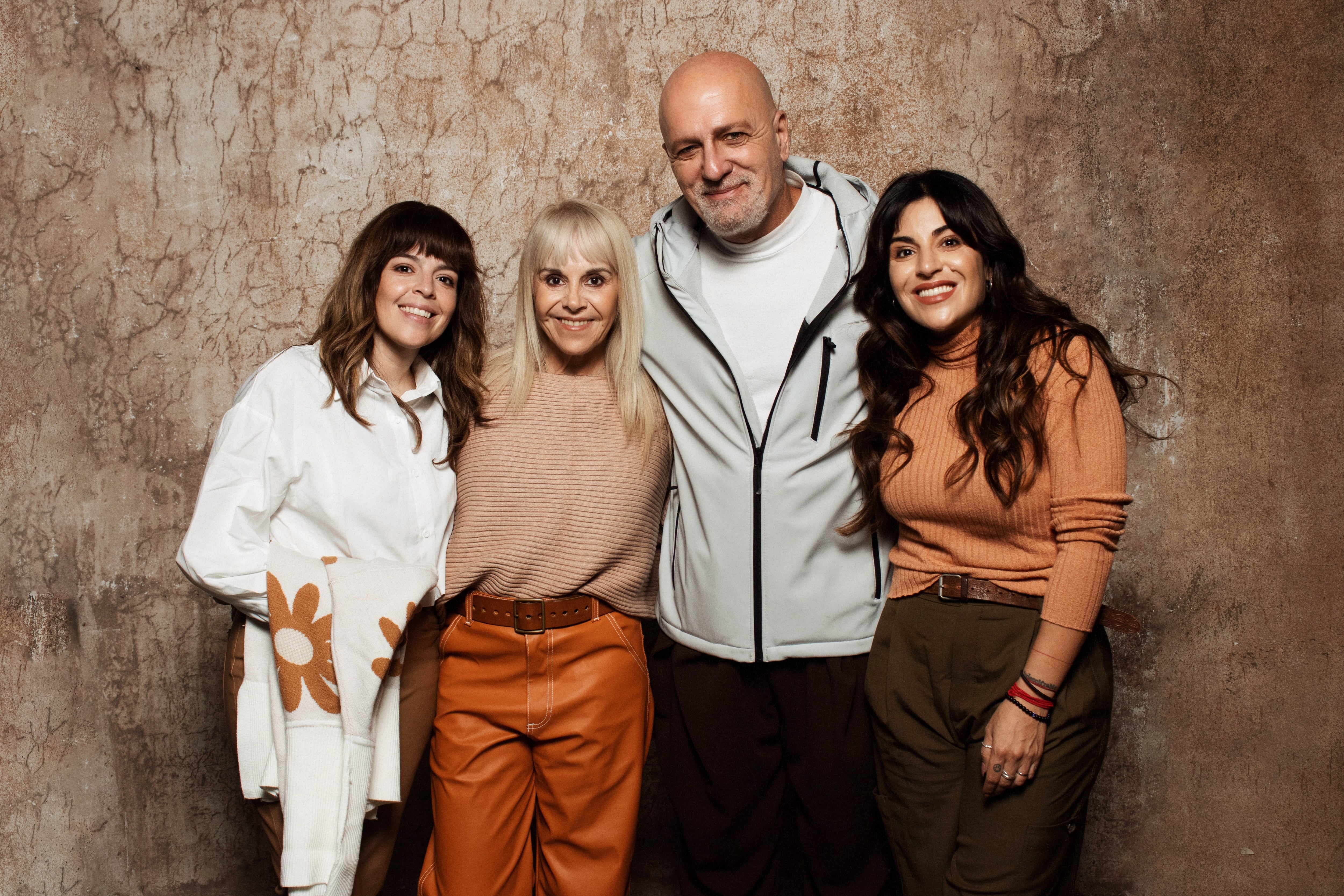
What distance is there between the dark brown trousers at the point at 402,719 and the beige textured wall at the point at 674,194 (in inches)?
41.3

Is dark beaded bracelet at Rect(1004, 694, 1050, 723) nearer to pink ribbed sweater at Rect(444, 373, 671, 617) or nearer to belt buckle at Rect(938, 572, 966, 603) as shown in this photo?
belt buckle at Rect(938, 572, 966, 603)

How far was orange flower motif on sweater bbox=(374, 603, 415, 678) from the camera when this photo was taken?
64.3 inches

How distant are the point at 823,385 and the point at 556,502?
2.14 feet

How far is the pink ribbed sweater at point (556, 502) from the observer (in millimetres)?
1813

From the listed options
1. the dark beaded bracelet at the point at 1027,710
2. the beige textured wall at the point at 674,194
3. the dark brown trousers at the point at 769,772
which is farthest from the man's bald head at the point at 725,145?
the dark beaded bracelet at the point at 1027,710

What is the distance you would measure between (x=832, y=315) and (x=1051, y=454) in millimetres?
570

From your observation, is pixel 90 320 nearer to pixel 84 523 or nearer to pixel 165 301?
pixel 165 301

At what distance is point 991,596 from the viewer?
1576 mm

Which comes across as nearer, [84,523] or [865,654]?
[865,654]

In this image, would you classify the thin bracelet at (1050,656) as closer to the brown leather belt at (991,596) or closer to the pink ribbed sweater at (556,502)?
the brown leather belt at (991,596)

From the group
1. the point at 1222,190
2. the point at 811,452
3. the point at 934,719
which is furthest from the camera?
the point at 1222,190

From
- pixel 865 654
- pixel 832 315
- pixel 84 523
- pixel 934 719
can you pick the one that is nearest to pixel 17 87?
pixel 84 523

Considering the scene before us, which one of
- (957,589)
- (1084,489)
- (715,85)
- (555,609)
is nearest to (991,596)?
(957,589)

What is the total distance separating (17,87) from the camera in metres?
2.52
